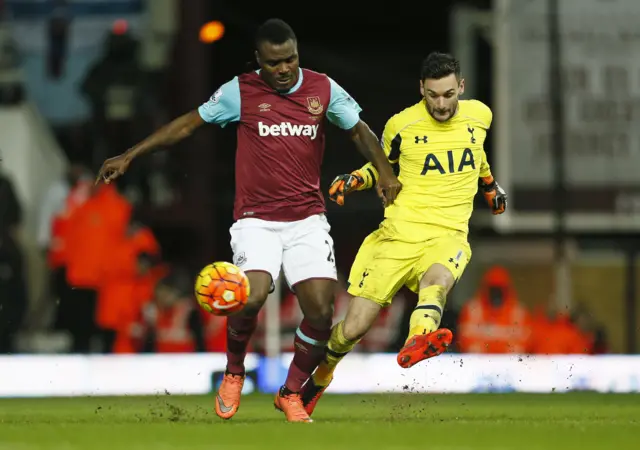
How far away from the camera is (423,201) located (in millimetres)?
10453

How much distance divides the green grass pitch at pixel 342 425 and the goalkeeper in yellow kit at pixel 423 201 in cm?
61

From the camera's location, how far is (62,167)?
1959 cm

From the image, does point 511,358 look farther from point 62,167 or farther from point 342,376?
point 62,167

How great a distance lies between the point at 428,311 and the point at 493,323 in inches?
290

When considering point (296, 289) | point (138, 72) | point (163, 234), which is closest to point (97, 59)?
point (138, 72)

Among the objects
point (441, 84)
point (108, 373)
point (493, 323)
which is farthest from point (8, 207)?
point (441, 84)

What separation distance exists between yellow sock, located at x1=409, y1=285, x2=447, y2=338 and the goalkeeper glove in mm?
993

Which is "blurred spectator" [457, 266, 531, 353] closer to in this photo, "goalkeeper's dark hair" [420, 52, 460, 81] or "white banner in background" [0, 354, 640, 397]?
"white banner in background" [0, 354, 640, 397]

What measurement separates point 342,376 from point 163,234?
18.5ft

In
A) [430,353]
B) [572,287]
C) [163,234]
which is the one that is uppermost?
[430,353]

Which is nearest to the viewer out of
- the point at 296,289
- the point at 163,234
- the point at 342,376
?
the point at 296,289

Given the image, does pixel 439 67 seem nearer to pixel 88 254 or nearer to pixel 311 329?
pixel 311 329

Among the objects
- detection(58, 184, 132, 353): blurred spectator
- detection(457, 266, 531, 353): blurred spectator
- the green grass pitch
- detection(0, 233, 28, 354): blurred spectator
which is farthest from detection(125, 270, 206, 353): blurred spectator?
the green grass pitch

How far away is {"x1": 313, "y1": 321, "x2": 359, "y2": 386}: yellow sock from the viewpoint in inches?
405
